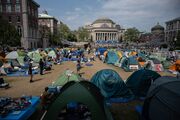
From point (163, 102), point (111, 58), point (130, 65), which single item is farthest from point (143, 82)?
point (111, 58)

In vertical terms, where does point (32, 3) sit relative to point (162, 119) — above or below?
above

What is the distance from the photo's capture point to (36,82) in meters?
13.9

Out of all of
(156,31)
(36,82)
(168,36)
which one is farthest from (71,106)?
(156,31)

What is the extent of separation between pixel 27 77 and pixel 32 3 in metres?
47.0

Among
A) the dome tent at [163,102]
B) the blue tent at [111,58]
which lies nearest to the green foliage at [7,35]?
the blue tent at [111,58]

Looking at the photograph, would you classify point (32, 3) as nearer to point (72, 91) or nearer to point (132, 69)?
point (132, 69)

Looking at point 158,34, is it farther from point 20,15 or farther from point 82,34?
point 20,15

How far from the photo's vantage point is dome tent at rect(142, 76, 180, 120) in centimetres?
543

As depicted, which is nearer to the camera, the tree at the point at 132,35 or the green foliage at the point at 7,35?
the green foliage at the point at 7,35

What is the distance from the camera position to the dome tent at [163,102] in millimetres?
5434

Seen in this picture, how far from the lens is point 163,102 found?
19.7ft

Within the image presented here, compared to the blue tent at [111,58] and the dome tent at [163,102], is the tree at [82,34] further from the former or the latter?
the dome tent at [163,102]

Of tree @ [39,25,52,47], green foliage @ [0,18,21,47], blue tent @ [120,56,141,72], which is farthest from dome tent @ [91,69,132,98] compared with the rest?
tree @ [39,25,52,47]

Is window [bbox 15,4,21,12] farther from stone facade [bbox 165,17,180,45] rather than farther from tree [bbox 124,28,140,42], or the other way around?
tree [bbox 124,28,140,42]
